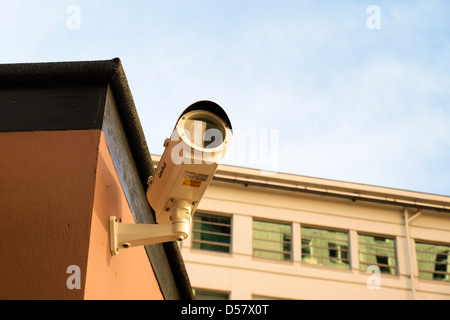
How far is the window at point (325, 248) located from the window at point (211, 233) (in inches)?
75.3

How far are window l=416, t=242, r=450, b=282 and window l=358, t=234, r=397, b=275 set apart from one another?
2.31 feet

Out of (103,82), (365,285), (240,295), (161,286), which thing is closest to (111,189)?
(103,82)

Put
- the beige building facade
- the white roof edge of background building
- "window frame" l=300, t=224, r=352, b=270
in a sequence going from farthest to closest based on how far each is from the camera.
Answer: the white roof edge of background building → "window frame" l=300, t=224, r=352, b=270 → the beige building facade

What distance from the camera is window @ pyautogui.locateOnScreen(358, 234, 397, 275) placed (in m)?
15.1

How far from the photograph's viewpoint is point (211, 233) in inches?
569

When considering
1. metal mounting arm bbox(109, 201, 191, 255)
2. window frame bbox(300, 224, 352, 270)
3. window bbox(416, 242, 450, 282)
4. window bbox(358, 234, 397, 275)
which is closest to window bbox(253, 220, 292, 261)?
window frame bbox(300, 224, 352, 270)

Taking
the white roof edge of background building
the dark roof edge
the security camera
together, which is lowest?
the security camera

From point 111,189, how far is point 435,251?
14.3m

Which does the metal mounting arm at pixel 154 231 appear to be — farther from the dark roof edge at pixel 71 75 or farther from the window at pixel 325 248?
the window at pixel 325 248

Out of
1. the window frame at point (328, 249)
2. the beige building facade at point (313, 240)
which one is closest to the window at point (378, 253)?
the beige building facade at point (313, 240)

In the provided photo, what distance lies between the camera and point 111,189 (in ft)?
9.47

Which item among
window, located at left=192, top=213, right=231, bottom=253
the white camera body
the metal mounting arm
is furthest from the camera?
window, located at left=192, top=213, right=231, bottom=253

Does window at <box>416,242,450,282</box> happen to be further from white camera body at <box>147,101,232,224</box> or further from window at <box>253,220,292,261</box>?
white camera body at <box>147,101,232,224</box>

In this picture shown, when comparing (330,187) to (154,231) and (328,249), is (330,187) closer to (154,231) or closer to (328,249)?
(328,249)
